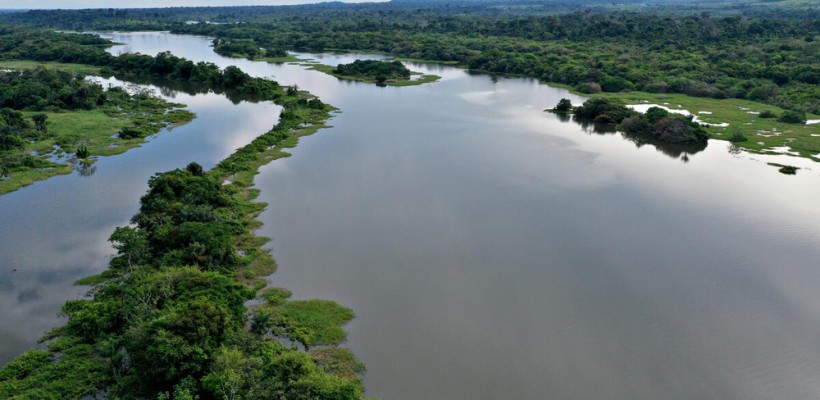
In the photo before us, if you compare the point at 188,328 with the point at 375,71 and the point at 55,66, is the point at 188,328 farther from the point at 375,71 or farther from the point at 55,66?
the point at 55,66

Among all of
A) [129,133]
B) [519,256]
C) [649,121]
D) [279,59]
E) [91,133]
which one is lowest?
[519,256]

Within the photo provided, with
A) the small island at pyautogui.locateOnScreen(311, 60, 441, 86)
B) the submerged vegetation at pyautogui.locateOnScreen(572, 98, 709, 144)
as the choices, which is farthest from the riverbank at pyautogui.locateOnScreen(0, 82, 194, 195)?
the submerged vegetation at pyautogui.locateOnScreen(572, 98, 709, 144)

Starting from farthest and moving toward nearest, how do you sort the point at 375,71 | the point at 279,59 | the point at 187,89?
the point at 279,59 → the point at 375,71 → the point at 187,89

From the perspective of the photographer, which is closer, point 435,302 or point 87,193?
point 435,302

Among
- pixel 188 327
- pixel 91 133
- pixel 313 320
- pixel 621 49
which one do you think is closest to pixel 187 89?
pixel 91 133

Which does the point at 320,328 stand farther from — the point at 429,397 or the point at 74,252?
the point at 74,252

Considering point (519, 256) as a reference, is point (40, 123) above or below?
above

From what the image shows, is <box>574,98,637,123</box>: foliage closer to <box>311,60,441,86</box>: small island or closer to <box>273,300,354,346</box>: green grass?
<box>311,60,441,86</box>: small island

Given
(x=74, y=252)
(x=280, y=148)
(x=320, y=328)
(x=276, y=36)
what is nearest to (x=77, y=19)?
(x=276, y=36)
